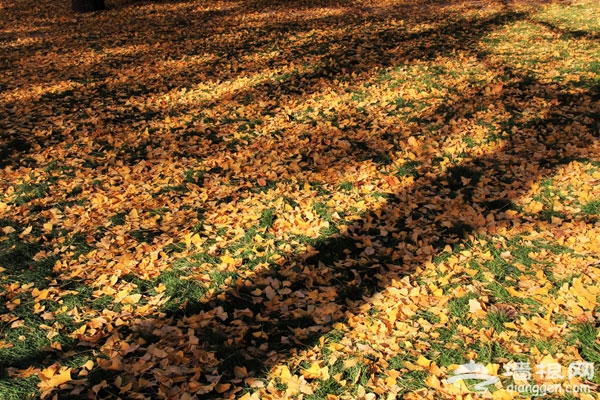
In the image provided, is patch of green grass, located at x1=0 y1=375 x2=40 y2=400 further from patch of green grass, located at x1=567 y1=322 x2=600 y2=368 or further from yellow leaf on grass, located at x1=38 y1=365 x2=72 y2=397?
patch of green grass, located at x1=567 y1=322 x2=600 y2=368

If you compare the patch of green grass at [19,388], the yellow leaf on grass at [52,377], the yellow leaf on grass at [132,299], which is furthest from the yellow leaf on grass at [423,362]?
the patch of green grass at [19,388]

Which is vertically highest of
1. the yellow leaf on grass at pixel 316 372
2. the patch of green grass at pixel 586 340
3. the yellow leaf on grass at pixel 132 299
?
the yellow leaf on grass at pixel 132 299

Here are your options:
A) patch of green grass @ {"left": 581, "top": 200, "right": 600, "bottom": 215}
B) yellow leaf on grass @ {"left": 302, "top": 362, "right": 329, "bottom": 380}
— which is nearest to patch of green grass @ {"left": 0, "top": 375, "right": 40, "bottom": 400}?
yellow leaf on grass @ {"left": 302, "top": 362, "right": 329, "bottom": 380}

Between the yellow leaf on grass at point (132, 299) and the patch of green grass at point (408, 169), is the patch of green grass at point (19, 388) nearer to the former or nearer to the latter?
the yellow leaf on grass at point (132, 299)

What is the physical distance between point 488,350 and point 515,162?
3.06 m

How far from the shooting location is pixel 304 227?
4.70 m

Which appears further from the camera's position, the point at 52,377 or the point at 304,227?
the point at 304,227

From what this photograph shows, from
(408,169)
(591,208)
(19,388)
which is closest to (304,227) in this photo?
(408,169)

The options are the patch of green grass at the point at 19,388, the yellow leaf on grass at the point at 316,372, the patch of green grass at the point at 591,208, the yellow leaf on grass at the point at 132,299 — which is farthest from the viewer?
the patch of green grass at the point at 591,208

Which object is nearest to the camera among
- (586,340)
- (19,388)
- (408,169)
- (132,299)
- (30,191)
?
(19,388)

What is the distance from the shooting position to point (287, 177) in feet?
18.2

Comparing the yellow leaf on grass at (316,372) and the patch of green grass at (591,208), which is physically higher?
the patch of green grass at (591,208)

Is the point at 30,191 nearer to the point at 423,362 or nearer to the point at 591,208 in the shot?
the point at 423,362

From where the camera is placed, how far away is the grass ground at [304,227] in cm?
322
